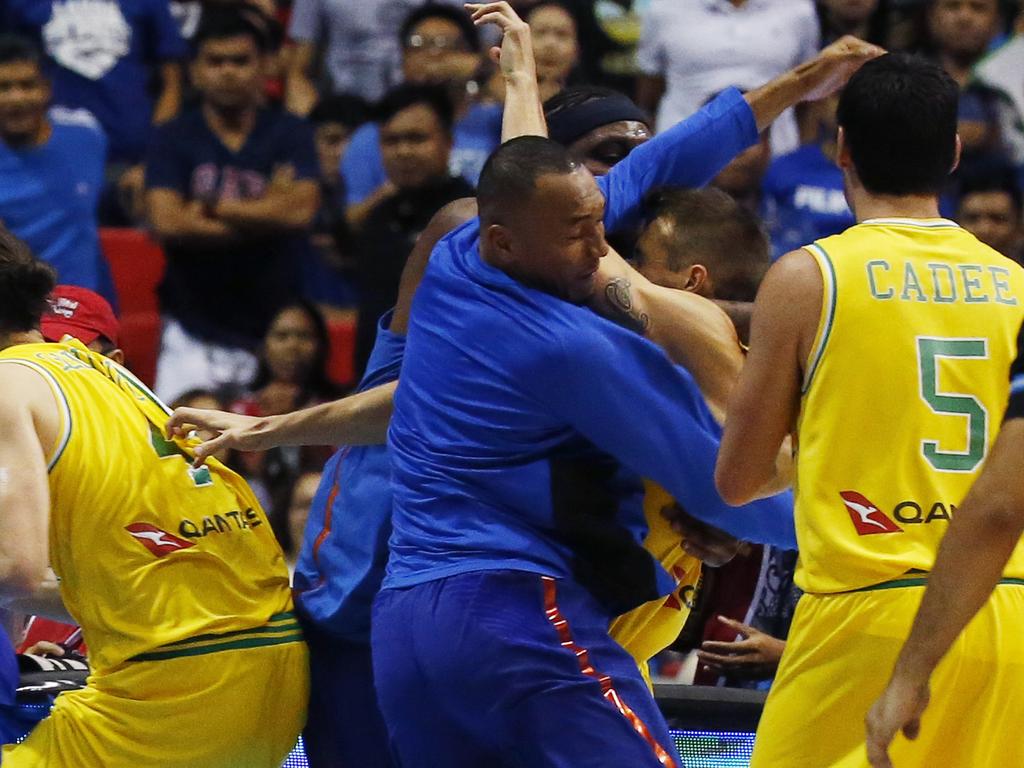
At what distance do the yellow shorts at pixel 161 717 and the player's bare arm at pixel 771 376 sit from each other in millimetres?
1216

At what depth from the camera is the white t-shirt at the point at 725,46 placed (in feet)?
29.3

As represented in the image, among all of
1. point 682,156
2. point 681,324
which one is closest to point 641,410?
point 681,324

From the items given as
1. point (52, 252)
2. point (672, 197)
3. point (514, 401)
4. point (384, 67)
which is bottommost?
point (52, 252)

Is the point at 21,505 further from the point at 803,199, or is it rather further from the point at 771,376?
the point at 803,199

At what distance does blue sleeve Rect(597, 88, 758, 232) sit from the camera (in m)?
4.05

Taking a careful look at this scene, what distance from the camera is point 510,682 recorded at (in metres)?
3.48

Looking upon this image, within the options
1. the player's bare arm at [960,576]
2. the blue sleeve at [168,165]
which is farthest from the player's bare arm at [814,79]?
the blue sleeve at [168,165]

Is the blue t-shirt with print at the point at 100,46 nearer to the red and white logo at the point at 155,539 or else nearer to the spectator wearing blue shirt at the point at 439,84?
the spectator wearing blue shirt at the point at 439,84

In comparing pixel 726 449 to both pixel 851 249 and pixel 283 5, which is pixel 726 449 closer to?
pixel 851 249

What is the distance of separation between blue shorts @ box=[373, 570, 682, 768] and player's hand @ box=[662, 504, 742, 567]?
27 centimetres

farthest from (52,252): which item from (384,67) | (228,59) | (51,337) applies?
(51,337)

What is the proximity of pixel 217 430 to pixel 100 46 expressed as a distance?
564 centimetres

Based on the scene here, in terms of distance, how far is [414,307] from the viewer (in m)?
3.80

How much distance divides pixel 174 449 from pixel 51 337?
674mm
